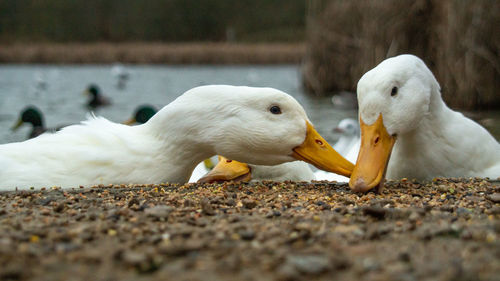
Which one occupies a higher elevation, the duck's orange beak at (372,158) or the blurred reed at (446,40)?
the blurred reed at (446,40)

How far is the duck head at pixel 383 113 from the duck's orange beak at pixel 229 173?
888 mm

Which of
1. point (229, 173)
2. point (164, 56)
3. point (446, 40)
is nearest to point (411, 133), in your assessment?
point (229, 173)

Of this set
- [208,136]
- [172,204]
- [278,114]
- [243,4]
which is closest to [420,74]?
[278,114]

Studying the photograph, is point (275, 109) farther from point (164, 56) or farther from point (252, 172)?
point (164, 56)

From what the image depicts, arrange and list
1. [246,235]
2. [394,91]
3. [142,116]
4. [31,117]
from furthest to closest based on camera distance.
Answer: [31,117], [142,116], [394,91], [246,235]

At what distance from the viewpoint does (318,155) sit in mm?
4094

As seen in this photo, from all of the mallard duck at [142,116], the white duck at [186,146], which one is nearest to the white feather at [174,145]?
the white duck at [186,146]

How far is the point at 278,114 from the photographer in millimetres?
4094

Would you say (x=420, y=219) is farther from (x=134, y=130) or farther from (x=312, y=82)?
(x=312, y=82)

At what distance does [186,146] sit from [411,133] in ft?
5.01

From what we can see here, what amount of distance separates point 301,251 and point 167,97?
58.0 ft

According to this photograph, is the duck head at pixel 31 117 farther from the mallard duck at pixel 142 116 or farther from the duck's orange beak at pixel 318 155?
the duck's orange beak at pixel 318 155

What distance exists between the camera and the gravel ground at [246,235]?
7.02ft

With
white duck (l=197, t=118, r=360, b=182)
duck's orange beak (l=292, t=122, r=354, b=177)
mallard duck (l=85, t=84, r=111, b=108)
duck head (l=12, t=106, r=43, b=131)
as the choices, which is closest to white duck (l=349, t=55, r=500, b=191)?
duck's orange beak (l=292, t=122, r=354, b=177)
